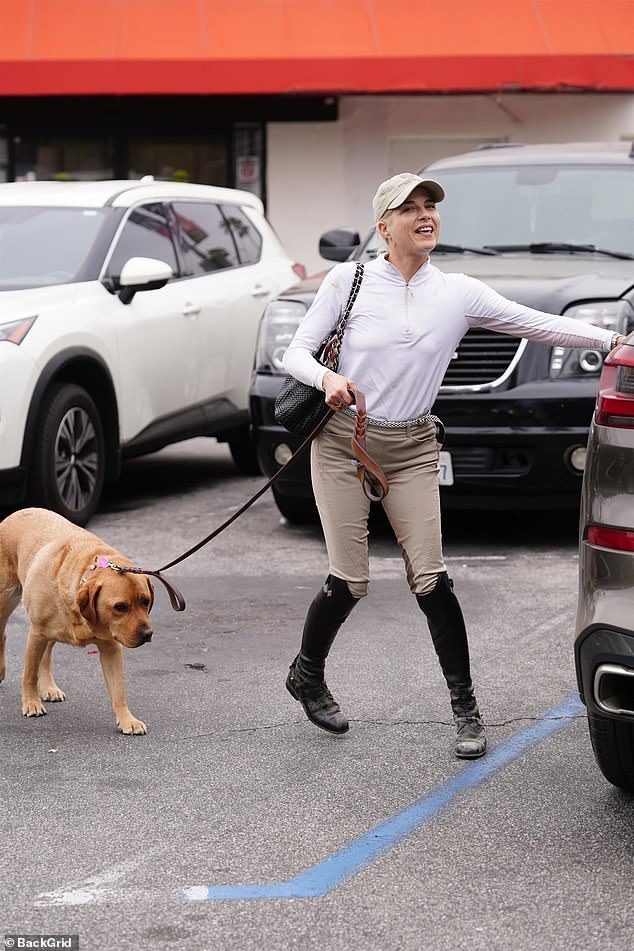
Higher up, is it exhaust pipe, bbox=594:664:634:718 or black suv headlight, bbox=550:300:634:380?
black suv headlight, bbox=550:300:634:380

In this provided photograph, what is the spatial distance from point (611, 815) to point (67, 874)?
5.11ft

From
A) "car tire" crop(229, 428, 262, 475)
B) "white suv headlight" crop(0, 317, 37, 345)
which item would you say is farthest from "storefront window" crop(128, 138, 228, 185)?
"white suv headlight" crop(0, 317, 37, 345)

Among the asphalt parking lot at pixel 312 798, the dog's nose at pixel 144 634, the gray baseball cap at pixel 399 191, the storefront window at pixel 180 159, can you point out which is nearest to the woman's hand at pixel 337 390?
the gray baseball cap at pixel 399 191

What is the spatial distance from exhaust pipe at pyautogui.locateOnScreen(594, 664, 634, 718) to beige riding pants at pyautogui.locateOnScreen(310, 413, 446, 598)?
106 cm

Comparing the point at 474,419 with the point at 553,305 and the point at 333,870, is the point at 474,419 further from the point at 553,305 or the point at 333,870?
the point at 333,870

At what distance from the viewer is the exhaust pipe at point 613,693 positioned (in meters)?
3.85

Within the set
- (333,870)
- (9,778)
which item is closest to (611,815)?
(333,870)

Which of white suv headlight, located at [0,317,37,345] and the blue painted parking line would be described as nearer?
the blue painted parking line

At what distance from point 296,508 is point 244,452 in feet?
7.02

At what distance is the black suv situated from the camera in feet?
25.0

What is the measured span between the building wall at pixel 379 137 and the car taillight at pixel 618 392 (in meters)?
14.0

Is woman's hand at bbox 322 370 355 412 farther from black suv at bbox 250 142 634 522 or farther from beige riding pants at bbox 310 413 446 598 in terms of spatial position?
black suv at bbox 250 142 634 522

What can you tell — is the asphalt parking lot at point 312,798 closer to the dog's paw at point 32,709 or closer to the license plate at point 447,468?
the dog's paw at point 32,709

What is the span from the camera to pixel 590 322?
761 centimetres
